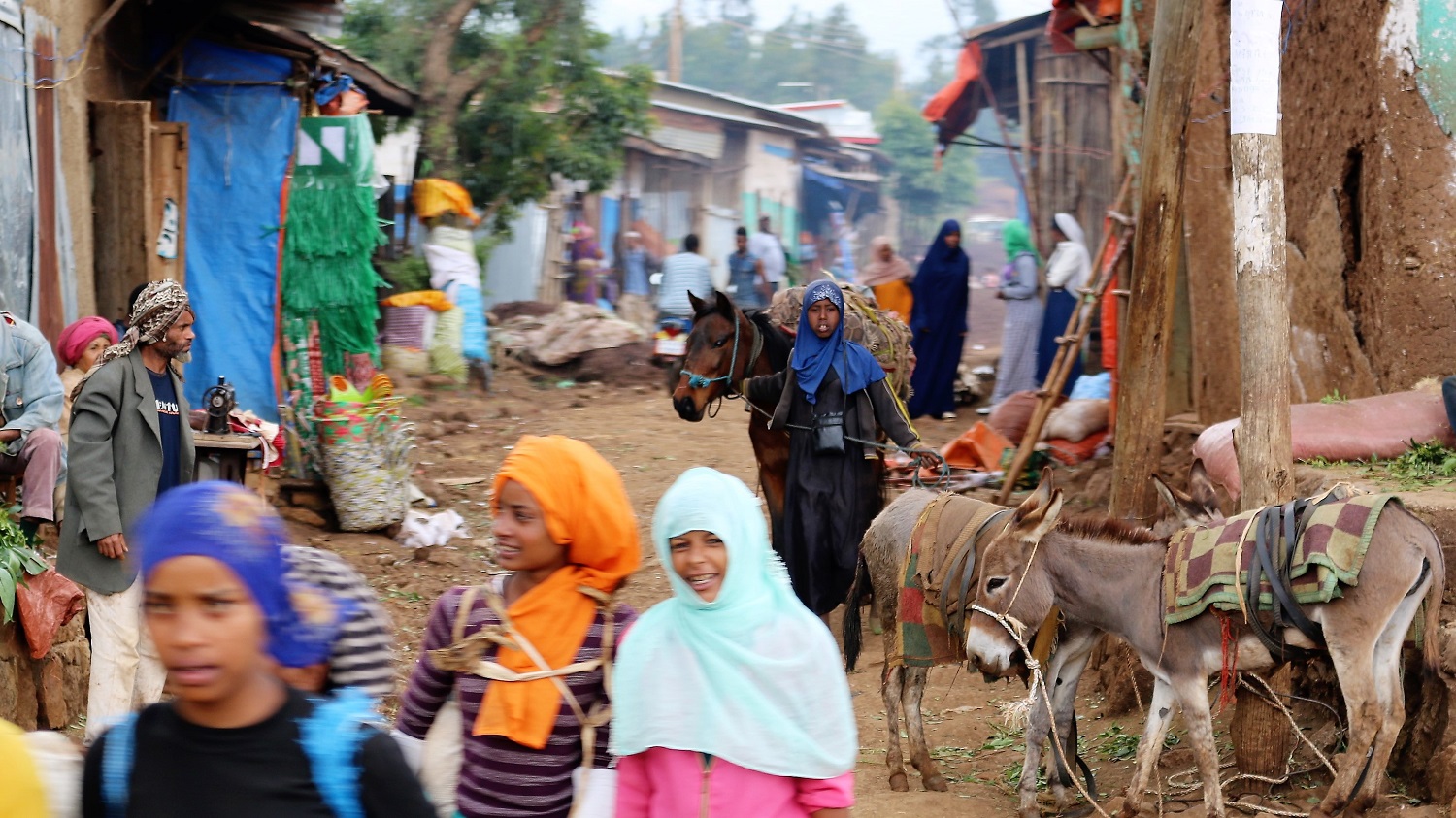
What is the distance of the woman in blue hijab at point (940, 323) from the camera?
14305mm

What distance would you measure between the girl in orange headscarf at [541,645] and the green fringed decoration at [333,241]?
7.80m

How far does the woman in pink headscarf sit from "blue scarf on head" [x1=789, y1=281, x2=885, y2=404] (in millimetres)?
3473

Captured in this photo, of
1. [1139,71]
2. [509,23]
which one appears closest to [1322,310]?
[1139,71]

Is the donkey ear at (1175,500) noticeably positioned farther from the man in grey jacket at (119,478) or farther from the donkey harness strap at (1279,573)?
the man in grey jacket at (119,478)

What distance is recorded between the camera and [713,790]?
271 cm

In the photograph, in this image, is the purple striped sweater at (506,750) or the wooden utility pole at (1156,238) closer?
the purple striped sweater at (506,750)

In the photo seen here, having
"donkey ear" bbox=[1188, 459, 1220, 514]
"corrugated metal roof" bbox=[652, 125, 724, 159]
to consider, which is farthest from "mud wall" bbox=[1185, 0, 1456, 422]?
"corrugated metal roof" bbox=[652, 125, 724, 159]

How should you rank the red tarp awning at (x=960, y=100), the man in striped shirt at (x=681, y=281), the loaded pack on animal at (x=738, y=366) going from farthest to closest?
the man in striped shirt at (x=681, y=281) → the red tarp awning at (x=960, y=100) → the loaded pack on animal at (x=738, y=366)

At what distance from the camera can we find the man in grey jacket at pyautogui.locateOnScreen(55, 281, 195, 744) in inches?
200

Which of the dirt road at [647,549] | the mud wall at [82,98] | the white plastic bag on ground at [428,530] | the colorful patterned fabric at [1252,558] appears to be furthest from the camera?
the white plastic bag on ground at [428,530]

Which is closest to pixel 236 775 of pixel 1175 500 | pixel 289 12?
pixel 1175 500

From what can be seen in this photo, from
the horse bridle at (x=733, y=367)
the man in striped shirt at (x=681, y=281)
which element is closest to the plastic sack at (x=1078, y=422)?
the horse bridle at (x=733, y=367)

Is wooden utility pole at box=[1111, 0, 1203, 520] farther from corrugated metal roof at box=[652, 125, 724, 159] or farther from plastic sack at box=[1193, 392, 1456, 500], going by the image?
corrugated metal roof at box=[652, 125, 724, 159]

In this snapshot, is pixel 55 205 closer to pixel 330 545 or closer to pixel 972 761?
pixel 330 545
